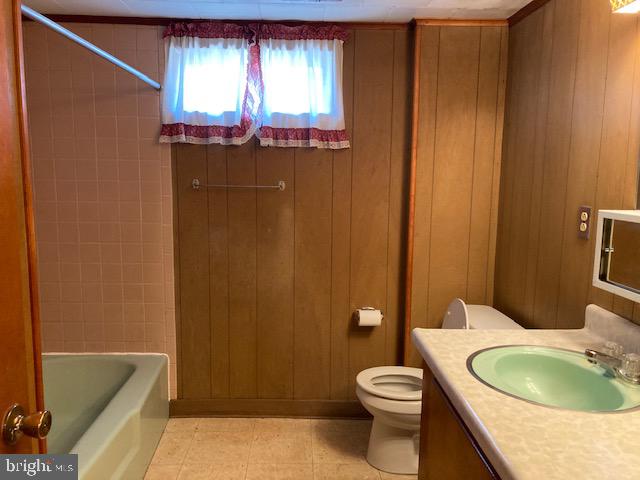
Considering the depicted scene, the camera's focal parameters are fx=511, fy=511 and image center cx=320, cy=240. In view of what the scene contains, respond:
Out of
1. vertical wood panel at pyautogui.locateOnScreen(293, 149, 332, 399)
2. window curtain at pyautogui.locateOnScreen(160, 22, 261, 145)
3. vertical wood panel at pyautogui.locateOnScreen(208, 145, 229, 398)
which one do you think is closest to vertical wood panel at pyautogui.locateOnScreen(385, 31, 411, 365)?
vertical wood panel at pyautogui.locateOnScreen(293, 149, 332, 399)

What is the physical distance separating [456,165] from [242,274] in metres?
1.31

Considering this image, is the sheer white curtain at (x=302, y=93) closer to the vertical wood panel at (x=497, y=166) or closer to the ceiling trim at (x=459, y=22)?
the ceiling trim at (x=459, y=22)

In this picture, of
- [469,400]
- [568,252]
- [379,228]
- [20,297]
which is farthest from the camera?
[379,228]

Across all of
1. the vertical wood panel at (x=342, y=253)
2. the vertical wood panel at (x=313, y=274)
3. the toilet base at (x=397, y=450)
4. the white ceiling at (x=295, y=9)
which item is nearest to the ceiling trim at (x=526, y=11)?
the white ceiling at (x=295, y=9)

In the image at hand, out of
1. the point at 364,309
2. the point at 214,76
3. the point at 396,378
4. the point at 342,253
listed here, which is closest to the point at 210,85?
the point at 214,76

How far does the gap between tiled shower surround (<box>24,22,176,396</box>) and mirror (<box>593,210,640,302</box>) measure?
2.07 metres

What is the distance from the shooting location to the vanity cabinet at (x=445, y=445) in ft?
3.96

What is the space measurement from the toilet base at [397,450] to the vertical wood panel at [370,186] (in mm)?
528

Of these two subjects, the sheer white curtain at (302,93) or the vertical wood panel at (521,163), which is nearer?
the vertical wood panel at (521,163)

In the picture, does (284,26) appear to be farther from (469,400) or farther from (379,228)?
(469,400)

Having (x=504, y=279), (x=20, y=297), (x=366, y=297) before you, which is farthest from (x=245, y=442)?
(x=20, y=297)

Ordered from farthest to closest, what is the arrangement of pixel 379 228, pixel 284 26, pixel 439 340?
pixel 379 228, pixel 284 26, pixel 439 340

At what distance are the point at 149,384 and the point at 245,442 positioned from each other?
0.60 meters

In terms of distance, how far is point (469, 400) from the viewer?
1238 mm
